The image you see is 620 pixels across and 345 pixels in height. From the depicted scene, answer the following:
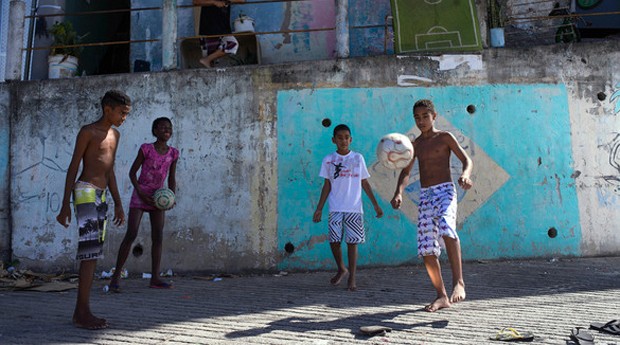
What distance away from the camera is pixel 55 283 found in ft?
20.5

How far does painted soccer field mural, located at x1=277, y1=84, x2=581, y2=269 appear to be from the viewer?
Result: 6816mm

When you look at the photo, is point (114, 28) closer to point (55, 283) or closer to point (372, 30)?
point (372, 30)

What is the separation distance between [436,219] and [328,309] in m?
1.14

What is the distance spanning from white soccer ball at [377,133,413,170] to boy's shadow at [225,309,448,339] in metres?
1.31

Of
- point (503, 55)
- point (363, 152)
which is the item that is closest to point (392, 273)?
point (363, 152)

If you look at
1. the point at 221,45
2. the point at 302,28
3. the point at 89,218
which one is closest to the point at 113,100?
the point at 89,218

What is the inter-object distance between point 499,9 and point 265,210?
4.47m

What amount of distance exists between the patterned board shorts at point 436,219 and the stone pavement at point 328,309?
525 mm

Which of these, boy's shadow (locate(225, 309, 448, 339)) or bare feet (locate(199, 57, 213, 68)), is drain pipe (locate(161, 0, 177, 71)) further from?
boy's shadow (locate(225, 309, 448, 339))

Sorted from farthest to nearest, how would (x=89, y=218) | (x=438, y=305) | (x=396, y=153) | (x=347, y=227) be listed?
(x=347, y=227)
(x=396, y=153)
(x=438, y=305)
(x=89, y=218)

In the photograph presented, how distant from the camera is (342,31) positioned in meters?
7.39

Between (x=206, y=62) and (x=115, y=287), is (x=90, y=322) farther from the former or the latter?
(x=206, y=62)

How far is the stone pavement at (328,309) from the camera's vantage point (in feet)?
11.8

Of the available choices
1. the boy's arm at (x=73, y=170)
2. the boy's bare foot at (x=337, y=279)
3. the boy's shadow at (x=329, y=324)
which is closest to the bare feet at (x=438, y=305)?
the boy's shadow at (x=329, y=324)
